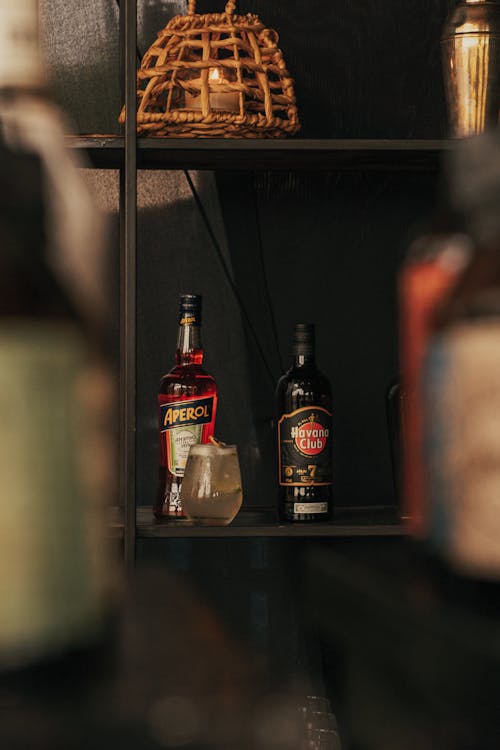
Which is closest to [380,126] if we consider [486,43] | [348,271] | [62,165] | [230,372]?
[348,271]

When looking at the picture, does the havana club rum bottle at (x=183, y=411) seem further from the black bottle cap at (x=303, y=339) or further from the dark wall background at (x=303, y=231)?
the dark wall background at (x=303, y=231)

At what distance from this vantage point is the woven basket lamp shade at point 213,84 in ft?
5.85

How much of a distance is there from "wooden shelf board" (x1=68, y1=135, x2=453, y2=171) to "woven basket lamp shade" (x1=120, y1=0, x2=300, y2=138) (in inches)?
1.0

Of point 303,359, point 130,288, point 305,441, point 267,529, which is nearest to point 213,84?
point 130,288

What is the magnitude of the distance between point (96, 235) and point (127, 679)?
107 mm

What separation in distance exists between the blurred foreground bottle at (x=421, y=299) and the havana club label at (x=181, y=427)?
1556 mm

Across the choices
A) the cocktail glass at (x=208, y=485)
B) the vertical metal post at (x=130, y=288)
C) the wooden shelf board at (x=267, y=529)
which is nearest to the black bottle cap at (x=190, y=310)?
the vertical metal post at (x=130, y=288)

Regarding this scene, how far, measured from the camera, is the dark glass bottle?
5.93ft

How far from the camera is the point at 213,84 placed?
1.80m

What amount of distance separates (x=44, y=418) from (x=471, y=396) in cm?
10

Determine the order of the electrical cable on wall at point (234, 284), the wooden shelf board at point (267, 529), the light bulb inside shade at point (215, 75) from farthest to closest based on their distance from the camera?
the electrical cable on wall at point (234, 284) → the light bulb inside shade at point (215, 75) → the wooden shelf board at point (267, 529)

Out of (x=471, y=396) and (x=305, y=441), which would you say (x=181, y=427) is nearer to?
(x=305, y=441)

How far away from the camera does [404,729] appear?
0.25m

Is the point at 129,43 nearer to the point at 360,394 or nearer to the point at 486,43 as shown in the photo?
the point at 486,43
